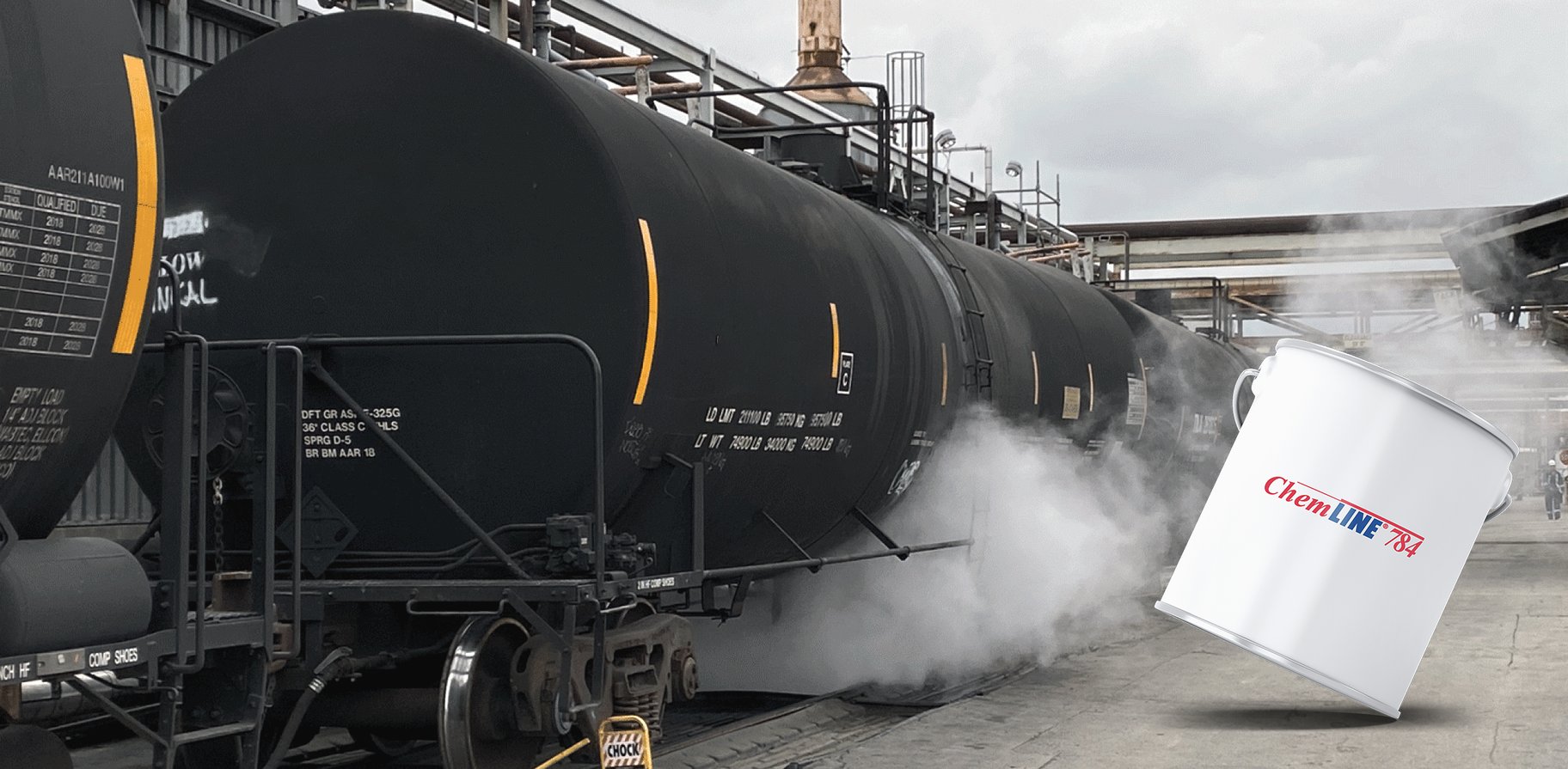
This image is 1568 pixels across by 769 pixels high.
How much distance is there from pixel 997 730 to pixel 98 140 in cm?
598

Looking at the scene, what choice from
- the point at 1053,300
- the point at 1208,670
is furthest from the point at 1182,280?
the point at 1208,670

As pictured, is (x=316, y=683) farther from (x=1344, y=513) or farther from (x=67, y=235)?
(x=1344, y=513)

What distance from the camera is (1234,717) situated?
8758 millimetres

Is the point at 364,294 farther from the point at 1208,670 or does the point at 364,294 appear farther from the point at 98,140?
the point at 1208,670

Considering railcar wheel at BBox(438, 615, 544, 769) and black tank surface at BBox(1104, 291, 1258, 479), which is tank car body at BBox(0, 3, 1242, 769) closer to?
railcar wheel at BBox(438, 615, 544, 769)

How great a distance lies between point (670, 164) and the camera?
6.62 meters

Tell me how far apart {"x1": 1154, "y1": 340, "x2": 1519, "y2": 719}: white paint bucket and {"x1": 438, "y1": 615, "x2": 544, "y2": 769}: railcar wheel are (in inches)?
126

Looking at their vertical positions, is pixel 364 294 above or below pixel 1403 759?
above

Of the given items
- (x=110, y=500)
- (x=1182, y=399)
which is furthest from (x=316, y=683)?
(x=1182, y=399)

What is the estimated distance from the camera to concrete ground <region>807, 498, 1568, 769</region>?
7.54 metres

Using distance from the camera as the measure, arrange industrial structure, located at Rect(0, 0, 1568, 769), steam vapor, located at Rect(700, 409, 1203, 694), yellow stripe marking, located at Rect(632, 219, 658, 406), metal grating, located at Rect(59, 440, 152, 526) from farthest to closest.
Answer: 1. metal grating, located at Rect(59, 440, 152, 526)
2. steam vapor, located at Rect(700, 409, 1203, 694)
3. yellow stripe marking, located at Rect(632, 219, 658, 406)
4. industrial structure, located at Rect(0, 0, 1568, 769)

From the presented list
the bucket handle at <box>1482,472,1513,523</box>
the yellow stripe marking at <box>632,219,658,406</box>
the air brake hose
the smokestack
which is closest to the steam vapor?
the bucket handle at <box>1482,472,1513,523</box>

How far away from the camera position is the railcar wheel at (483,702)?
Result: 572cm

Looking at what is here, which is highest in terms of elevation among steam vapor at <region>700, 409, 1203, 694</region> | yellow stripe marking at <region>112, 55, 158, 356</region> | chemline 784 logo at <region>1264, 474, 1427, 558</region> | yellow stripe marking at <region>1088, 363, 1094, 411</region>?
yellow stripe marking at <region>112, 55, 158, 356</region>
